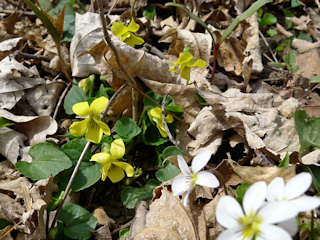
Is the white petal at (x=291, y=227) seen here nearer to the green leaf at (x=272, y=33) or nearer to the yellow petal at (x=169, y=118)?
the yellow petal at (x=169, y=118)

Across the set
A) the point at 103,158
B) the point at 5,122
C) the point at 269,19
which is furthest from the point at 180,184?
the point at 269,19

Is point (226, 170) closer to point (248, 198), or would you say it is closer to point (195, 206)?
point (195, 206)

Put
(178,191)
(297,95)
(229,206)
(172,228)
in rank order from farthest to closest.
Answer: (297,95), (172,228), (178,191), (229,206)

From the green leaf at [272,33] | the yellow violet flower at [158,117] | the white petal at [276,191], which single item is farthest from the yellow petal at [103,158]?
the green leaf at [272,33]

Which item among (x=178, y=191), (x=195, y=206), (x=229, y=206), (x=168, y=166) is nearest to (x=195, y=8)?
(x=168, y=166)

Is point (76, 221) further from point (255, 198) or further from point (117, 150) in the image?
point (255, 198)

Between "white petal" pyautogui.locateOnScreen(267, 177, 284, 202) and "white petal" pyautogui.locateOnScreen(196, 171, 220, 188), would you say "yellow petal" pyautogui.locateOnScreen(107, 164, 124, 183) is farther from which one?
"white petal" pyautogui.locateOnScreen(267, 177, 284, 202)
